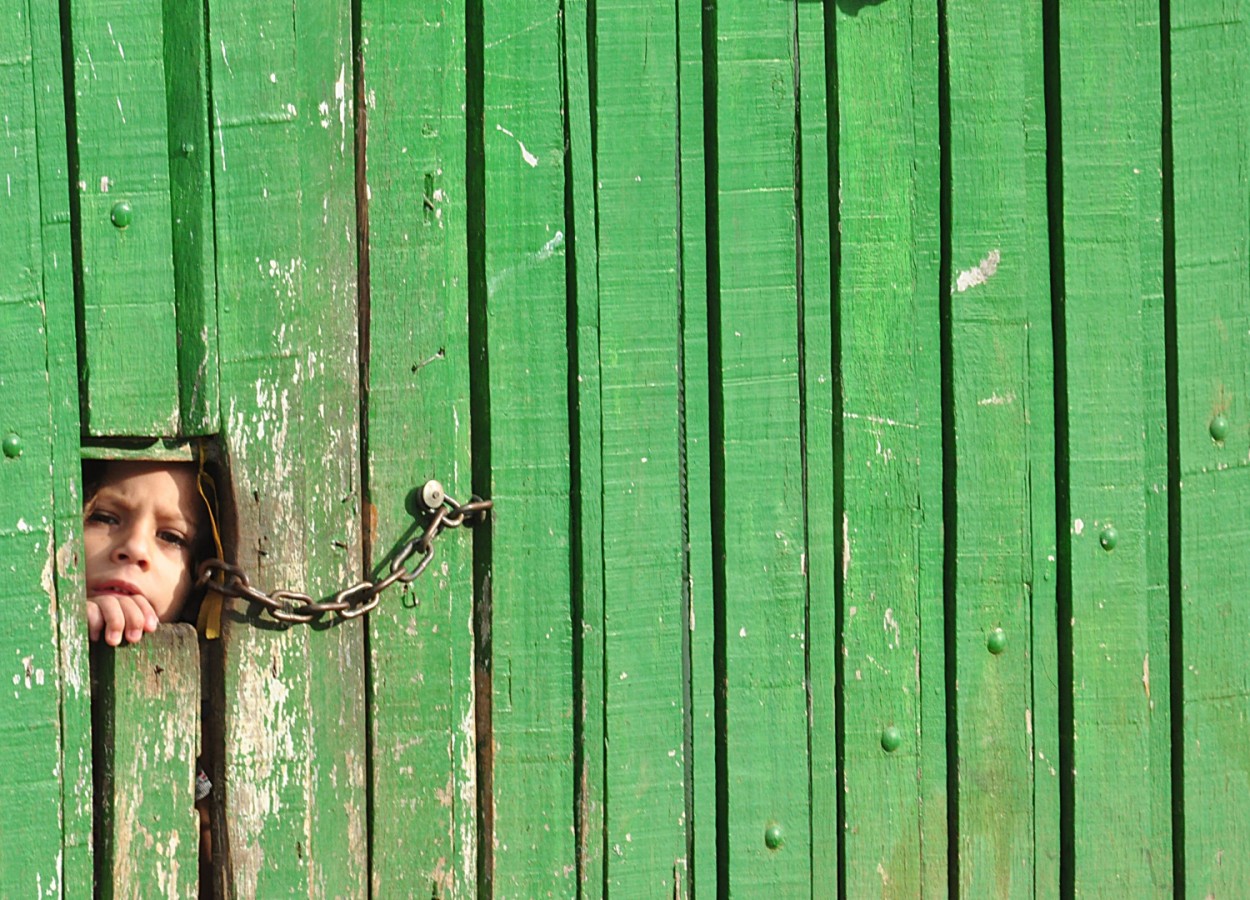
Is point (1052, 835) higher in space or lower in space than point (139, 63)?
lower

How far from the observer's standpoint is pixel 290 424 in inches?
115

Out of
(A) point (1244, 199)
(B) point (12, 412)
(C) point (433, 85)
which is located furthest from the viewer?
(A) point (1244, 199)

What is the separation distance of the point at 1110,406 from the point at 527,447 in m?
1.22

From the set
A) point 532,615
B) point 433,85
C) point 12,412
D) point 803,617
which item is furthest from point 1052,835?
point 12,412

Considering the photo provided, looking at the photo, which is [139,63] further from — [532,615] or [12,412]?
[532,615]

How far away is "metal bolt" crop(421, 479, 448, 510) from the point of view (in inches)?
117

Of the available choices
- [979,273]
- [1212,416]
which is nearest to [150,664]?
[979,273]

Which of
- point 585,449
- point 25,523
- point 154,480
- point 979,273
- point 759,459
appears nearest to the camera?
point 25,523

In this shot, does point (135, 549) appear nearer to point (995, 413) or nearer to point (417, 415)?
point (417, 415)

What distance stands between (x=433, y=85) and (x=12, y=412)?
935 millimetres

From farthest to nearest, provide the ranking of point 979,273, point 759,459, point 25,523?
1. point 979,273
2. point 759,459
3. point 25,523

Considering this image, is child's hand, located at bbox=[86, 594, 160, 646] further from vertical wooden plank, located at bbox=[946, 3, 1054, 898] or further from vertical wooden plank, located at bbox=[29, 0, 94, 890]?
vertical wooden plank, located at bbox=[946, 3, 1054, 898]

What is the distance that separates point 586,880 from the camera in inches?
121

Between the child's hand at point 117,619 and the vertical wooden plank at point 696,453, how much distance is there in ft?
3.28
